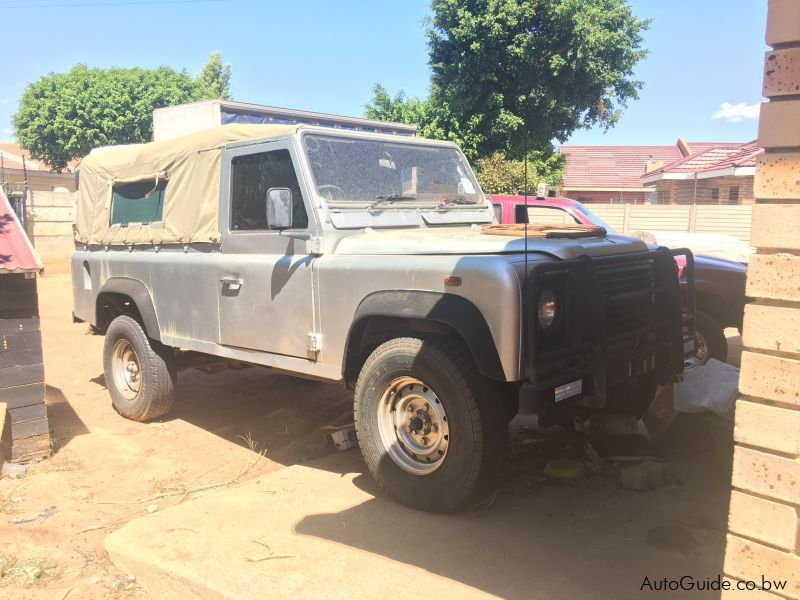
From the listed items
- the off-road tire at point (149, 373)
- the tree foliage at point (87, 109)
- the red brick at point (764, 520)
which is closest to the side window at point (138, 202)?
the off-road tire at point (149, 373)

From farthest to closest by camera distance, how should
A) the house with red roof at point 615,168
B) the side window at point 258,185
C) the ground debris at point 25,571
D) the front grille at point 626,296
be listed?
the house with red roof at point 615,168 < the side window at point 258,185 < the front grille at point 626,296 < the ground debris at point 25,571

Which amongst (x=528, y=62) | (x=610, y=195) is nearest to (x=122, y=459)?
(x=528, y=62)

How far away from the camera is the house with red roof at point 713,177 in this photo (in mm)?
17391

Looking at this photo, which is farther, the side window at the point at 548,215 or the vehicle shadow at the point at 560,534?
the side window at the point at 548,215

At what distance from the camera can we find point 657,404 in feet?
15.1

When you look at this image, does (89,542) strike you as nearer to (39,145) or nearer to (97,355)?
(97,355)

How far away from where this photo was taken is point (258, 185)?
4590 mm

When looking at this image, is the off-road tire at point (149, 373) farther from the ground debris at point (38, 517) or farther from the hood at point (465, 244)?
the hood at point (465, 244)

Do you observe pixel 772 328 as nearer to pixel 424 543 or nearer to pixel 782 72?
pixel 782 72

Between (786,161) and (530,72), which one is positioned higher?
(530,72)

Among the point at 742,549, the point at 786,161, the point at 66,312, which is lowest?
the point at 66,312

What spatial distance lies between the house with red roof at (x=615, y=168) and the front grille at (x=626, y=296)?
26.9m

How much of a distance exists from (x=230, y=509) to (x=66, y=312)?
9.98 meters

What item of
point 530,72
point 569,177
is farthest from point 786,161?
point 569,177
